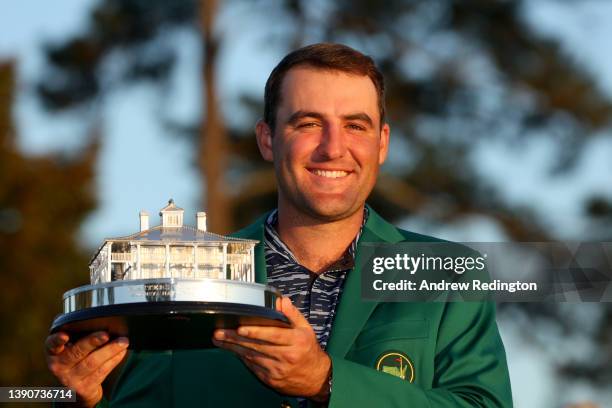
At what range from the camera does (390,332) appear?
5488 millimetres

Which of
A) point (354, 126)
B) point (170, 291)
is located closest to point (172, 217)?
point (170, 291)

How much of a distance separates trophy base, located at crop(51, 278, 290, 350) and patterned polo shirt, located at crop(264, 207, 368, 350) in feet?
2.08

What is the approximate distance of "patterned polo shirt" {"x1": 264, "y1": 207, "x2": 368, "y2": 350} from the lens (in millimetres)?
5602

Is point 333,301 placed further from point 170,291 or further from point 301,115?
point 170,291

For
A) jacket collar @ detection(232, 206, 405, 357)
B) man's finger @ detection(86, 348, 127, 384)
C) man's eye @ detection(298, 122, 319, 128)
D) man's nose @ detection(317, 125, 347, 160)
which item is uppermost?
man's eye @ detection(298, 122, 319, 128)

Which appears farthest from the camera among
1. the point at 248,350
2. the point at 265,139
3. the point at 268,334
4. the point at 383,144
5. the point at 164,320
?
the point at 265,139

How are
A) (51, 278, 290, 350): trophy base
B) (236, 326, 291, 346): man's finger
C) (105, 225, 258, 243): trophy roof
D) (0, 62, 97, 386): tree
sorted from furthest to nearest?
(0, 62, 97, 386): tree, (105, 225, 258, 243): trophy roof, (51, 278, 290, 350): trophy base, (236, 326, 291, 346): man's finger

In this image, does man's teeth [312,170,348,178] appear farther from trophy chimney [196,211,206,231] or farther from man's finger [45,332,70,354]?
man's finger [45,332,70,354]

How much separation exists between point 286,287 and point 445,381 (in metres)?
0.67

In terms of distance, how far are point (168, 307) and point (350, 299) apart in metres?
0.91

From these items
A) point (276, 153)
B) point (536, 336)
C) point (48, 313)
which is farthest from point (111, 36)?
point (276, 153)

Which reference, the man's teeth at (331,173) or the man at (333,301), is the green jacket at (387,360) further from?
the man's teeth at (331,173)

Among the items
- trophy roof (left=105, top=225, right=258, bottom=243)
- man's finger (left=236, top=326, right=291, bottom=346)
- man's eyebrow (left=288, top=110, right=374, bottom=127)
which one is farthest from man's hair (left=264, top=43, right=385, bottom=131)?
man's finger (left=236, top=326, right=291, bottom=346)

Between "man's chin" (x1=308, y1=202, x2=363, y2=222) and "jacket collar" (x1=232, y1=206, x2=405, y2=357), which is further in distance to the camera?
"man's chin" (x1=308, y1=202, x2=363, y2=222)
